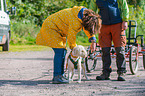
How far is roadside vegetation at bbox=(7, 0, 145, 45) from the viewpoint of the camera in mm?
18656

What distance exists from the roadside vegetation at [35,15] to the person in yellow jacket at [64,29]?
12.6 metres

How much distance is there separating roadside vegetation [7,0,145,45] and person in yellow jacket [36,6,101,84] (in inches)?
495

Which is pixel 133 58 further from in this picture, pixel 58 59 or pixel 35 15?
pixel 35 15

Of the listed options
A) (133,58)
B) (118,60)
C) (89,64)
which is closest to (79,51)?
(118,60)

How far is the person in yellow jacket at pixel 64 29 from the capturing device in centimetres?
463

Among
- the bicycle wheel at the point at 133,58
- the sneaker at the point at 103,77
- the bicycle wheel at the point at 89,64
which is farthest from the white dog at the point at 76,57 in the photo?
the bicycle wheel at the point at 133,58

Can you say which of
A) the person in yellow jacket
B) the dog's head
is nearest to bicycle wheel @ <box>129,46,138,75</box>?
the person in yellow jacket

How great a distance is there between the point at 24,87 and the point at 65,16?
53.6 inches

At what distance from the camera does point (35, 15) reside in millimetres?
21594

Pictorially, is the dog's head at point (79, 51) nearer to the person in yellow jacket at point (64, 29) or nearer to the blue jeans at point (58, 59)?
the person in yellow jacket at point (64, 29)

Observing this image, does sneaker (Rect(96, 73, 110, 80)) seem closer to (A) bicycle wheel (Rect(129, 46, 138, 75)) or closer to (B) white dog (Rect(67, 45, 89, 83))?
(B) white dog (Rect(67, 45, 89, 83))

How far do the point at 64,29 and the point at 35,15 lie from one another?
17030mm

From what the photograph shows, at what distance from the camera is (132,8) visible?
21.5 meters

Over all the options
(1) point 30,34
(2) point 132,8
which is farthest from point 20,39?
(2) point 132,8
